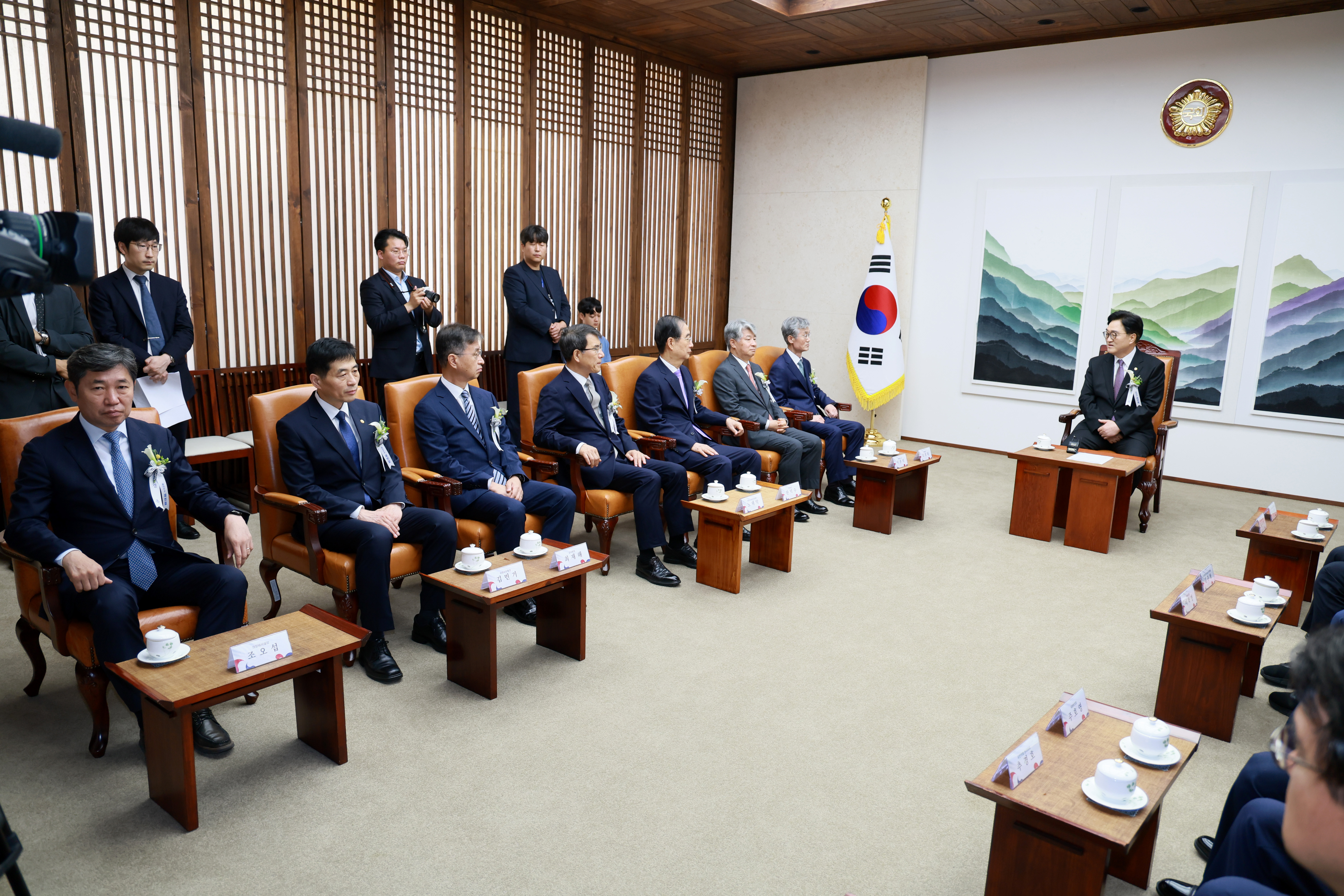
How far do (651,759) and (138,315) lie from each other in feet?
11.7

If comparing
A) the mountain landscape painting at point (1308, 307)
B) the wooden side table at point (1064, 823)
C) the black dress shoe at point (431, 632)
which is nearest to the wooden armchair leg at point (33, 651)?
the black dress shoe at point (431, 632)

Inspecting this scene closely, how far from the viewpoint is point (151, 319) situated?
4.57 metres

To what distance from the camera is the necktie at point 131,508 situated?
2.80 meters

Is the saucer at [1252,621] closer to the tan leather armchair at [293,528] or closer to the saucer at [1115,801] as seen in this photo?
the saucer at [1115,801]

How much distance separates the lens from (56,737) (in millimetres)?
2803

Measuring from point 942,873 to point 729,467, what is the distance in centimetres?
291

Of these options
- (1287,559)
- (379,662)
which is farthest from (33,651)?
(1287,559)

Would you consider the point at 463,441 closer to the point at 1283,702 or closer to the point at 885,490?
the point at 885,490

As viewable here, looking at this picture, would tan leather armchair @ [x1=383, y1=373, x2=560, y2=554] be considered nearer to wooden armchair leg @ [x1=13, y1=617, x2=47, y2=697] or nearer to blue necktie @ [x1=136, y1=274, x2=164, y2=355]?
wooden armchair leg @ [x1=13, y1=617, x2=47, y2=697]

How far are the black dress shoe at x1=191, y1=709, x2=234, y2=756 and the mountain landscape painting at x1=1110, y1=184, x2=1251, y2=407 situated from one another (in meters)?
6.80

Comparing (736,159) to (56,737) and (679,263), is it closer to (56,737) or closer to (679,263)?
(679,263)

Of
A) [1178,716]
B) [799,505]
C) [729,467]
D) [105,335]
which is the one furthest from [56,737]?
[799,505]

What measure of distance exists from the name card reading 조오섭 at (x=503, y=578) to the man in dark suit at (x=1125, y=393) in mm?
3974

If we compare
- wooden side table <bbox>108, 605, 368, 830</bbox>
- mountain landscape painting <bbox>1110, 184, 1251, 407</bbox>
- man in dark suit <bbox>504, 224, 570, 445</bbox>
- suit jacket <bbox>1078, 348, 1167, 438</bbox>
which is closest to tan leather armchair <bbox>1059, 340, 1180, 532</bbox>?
suit jacket <bbox>1078, 348, 1167, 438</bbox>
